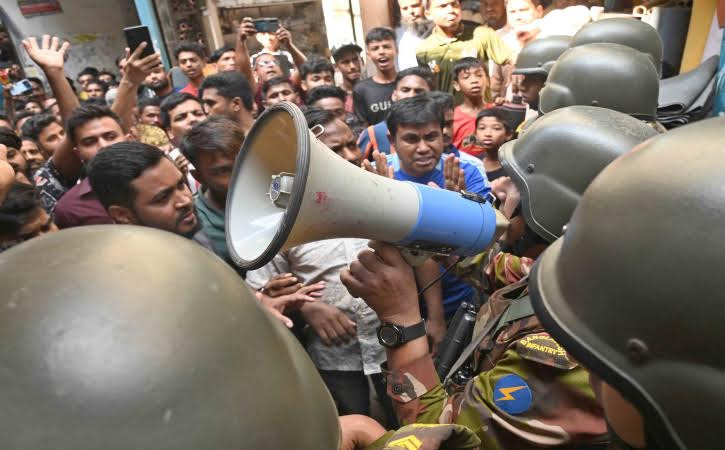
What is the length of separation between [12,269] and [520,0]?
4.91 metres

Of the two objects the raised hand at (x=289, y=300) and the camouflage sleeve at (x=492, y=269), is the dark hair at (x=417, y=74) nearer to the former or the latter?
the camouflage sleeve at (x=492, y=269)

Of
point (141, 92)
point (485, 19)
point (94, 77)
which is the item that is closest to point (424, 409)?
point (485, 19)

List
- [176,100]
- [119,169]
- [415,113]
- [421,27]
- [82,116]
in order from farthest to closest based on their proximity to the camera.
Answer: [421,27]
[176,100]
[82,116]
[415,113]
[119,169]

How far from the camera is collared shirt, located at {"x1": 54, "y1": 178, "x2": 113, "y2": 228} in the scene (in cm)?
215

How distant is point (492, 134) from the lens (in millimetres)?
3211

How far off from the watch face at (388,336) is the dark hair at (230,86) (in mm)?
2596

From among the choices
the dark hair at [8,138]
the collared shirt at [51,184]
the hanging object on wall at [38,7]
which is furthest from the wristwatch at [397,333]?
the hanging object on wall at [38,7]

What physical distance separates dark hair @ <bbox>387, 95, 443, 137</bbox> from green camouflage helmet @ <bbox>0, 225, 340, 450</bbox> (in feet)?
6.46


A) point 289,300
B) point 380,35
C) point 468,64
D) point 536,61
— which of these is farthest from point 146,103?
point 289,300

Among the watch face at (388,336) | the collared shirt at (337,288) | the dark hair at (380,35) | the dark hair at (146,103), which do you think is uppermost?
the dark hair at (380,35)

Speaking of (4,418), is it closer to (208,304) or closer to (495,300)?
(208,304)

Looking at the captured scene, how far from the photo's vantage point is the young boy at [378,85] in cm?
407

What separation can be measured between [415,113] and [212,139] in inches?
41.4

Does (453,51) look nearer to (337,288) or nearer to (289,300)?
(337,288)
